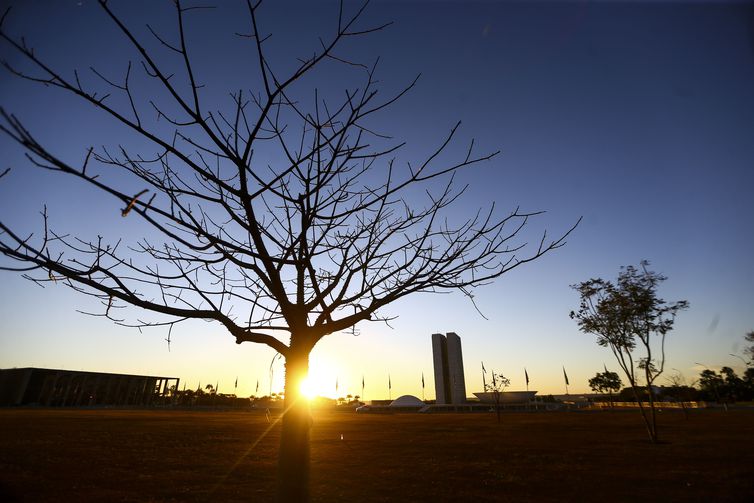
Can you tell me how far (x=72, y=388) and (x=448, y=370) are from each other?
90650mm

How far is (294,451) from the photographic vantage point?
2596 millimetres

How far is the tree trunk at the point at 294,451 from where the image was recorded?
2519 mm

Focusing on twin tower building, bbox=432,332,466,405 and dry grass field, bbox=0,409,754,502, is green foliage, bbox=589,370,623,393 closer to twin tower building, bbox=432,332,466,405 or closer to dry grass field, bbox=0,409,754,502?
twin tower building, bbox=432,332,466,405

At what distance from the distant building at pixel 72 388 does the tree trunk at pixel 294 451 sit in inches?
4089

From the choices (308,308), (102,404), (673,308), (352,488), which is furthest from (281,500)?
(102,404)

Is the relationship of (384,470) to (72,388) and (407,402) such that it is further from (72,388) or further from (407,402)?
(407,402)

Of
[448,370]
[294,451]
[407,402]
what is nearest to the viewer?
[294,451]

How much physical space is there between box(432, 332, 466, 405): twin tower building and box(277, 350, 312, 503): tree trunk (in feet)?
336

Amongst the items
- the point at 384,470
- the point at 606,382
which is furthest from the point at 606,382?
the point at 384,470

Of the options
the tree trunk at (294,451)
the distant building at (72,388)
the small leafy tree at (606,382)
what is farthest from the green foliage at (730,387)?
the distant building at (72,388)

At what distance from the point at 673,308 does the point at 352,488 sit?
17.6 m

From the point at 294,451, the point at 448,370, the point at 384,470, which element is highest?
the point at 448,370

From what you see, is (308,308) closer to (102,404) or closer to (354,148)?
(354,148)

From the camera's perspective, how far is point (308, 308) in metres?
3.22
